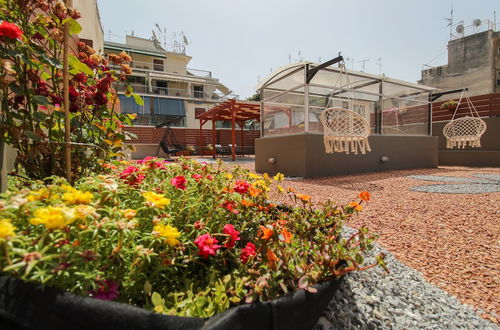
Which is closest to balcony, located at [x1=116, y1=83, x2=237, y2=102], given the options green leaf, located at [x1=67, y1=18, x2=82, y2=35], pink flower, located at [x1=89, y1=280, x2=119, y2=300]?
green leaf, located at [x1=67, y1=18, x2=82, y2=35]

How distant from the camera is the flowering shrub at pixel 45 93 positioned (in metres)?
1.00

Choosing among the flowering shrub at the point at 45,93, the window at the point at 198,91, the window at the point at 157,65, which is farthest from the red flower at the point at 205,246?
the window at the point at 157,65

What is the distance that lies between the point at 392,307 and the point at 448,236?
3.60ft

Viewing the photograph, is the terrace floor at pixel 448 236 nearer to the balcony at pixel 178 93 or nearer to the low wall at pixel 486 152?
the low wall at pixel 486 152

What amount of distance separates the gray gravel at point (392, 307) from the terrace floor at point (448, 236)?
0.10 metres

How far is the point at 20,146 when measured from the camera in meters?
1.14

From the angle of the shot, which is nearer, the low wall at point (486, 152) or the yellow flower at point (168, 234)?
the yellow flower at point (168, 234)

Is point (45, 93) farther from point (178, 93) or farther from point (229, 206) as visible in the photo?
point (178, 93)

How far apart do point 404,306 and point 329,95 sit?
5372 millimetres

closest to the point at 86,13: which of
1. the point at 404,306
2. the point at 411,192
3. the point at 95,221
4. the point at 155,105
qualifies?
the point at 95,221

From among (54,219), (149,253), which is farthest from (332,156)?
(54,219)

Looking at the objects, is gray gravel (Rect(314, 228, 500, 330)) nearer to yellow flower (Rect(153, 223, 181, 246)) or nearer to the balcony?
yellow flower (Rect(153, 223, 181, 246))

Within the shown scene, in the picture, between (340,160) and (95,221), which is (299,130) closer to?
(340,160)

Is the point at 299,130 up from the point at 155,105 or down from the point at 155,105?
down
